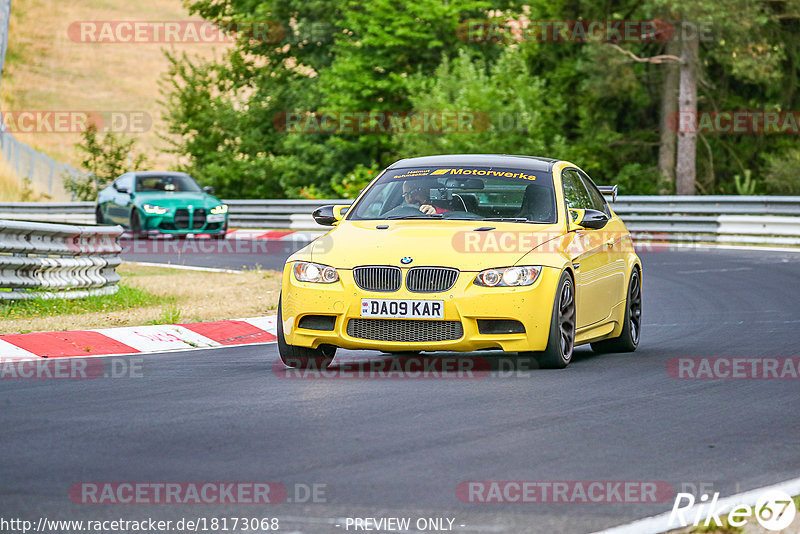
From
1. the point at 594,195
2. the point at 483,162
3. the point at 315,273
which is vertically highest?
the point at 483,162

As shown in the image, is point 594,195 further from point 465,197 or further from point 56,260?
Answer: point 56,260

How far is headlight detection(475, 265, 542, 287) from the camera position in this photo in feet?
30.4

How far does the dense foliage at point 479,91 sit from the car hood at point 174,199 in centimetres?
1019

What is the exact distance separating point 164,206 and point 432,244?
19.9 meters

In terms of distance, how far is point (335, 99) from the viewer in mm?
46438

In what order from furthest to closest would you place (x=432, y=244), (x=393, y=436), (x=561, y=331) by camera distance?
(x=561, y=331) < (x=432, y=244) < (x=393, y=436)

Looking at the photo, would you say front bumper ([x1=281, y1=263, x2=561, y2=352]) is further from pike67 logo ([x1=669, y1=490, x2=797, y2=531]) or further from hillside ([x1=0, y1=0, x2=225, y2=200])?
hillside ([x1=0, y1=0, x2=225, y2=200])

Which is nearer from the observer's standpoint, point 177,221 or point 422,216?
point 422,216

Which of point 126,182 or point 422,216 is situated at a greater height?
point 422,216

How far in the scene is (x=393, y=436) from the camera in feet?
22.9

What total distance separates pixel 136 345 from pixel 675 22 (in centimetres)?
2784

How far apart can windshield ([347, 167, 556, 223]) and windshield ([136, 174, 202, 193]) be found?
1965cm

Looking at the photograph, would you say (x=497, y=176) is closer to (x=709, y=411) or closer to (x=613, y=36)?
(x=709, y=411)

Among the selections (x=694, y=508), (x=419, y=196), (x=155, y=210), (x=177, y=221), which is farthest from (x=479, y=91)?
(x=694, y=508)
